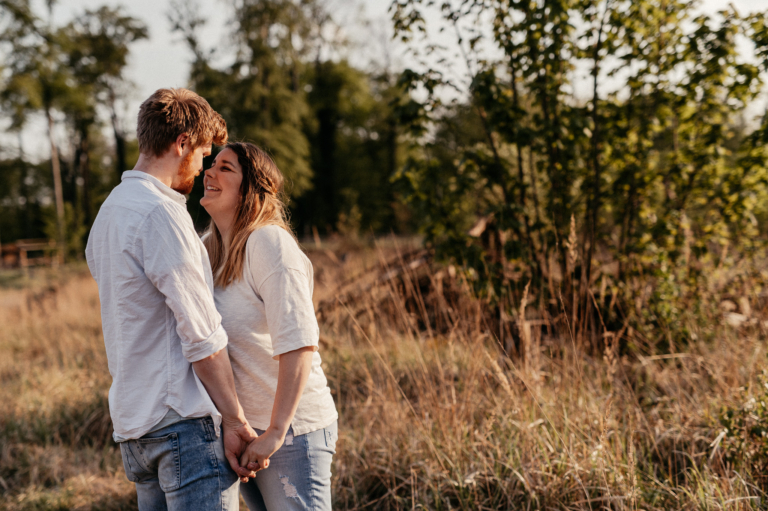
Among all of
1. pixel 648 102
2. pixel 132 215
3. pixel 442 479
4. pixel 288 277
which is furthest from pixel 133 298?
pixel 648 102

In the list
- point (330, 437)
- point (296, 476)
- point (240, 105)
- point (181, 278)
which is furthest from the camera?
point (240, 105)

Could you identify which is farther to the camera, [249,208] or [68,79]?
[68,79]

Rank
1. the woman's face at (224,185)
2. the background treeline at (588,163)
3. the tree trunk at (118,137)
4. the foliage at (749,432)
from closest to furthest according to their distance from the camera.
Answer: the woman's face at (224,185), the foliage at (749,432), the background treeline at (588,163), the tree trunk at (118,137)

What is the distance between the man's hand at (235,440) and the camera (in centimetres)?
135

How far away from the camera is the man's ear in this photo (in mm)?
1375

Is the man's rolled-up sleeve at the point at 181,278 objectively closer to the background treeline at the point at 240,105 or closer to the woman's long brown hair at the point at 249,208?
the woman's long brown hair at the point at 249,208

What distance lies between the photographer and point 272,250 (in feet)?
4.70

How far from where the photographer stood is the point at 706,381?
2.99 m

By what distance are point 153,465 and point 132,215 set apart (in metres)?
0.69

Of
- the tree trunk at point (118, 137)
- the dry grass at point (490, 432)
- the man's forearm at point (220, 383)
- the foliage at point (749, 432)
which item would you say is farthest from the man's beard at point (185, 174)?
the tree trunk at point (118, 137)

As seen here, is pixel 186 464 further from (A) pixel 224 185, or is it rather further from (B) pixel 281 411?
(A) pixel 224 185

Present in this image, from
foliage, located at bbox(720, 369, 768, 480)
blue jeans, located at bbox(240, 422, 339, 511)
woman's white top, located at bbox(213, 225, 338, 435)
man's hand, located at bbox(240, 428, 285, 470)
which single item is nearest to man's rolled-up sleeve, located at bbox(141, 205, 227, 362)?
woman's white top, located at bbox(213, 225, 338, 435)

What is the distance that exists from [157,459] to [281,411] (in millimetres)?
349

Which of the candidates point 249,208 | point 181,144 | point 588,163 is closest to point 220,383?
point 249,208
